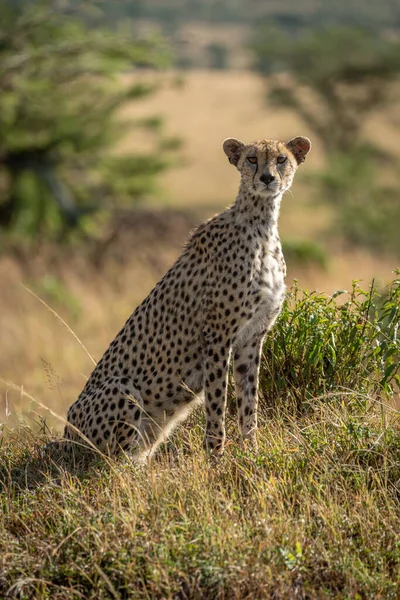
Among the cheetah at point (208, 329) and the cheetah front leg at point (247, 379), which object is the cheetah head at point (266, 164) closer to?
the cheetah at point (208, 329)

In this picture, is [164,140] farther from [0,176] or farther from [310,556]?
[310,556]

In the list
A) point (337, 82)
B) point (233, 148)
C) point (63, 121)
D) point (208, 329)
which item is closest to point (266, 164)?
point (233, 148)

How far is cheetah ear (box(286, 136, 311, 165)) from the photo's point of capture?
429 centimetres

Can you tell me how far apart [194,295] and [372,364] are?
2.74 ft

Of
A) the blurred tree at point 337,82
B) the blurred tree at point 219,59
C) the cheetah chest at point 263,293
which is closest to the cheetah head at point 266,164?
the cheetah chest at point 263,293

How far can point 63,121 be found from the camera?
1332cm

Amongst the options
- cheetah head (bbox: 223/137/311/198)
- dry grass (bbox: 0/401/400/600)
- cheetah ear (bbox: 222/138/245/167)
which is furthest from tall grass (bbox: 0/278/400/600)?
cheetah ear (bbox: 222/138/245/167)

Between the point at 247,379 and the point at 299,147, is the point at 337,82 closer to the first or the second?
the point at 299,147

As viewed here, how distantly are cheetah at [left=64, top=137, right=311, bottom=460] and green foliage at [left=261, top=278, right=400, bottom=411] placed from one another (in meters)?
0.22

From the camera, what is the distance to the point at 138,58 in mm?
12477

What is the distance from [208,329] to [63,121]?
9717 millimetres

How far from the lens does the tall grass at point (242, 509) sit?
3125 mm

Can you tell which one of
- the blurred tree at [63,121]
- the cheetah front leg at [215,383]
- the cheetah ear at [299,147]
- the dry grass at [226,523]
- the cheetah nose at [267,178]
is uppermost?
the blurred tree at [63,121]

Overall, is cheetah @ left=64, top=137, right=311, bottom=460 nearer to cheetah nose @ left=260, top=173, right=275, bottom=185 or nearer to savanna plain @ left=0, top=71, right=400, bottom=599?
cheetah nose @ left=260, top=173, right=275, bottom=185
